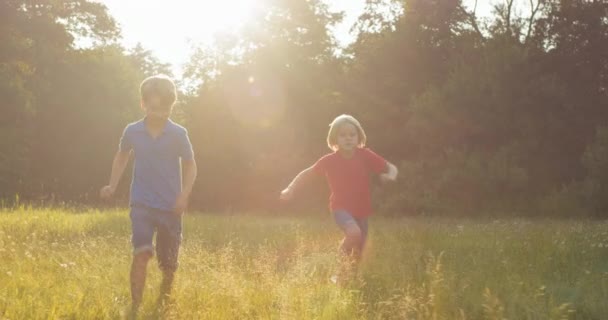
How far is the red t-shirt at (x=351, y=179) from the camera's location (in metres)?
7.10

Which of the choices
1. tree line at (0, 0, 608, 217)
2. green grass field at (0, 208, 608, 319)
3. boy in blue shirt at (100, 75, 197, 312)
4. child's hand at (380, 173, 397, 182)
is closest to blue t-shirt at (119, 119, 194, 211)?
boy in blue shirt at (100, 75, 197, 312)

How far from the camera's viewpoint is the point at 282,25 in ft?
126

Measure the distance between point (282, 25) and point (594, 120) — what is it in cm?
2067

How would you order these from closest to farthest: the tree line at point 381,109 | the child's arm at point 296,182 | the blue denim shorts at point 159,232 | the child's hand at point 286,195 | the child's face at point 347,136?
the blue denim shorts at point 159,232, the child's hand at point 286,195, the child's arm at point 296,182, the child's face at point 347,136, the tree line at point 381,109

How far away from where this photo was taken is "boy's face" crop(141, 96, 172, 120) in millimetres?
5668

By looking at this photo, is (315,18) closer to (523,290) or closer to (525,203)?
(525,203)

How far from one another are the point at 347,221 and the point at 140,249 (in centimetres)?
235

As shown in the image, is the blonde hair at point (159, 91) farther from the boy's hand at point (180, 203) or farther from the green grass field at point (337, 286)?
the green grass field at point (337, 286)

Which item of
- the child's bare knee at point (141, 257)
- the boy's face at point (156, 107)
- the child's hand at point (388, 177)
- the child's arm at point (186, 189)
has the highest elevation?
the boy's face at point (156, 107)

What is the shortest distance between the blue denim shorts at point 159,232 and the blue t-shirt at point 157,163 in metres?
0.08

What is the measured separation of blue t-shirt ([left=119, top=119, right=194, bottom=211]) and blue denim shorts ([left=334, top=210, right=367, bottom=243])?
6.32 feet

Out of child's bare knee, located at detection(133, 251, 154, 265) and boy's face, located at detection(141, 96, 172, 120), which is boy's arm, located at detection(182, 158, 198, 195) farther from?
child's bare knee, located at detection(133, 251, 154, 265)

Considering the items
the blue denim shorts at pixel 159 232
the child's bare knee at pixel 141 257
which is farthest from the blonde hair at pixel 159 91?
the child's bare knee at pixel 141 257

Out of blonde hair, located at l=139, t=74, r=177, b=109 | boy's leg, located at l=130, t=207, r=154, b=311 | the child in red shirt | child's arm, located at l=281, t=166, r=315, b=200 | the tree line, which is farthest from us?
the tree line
